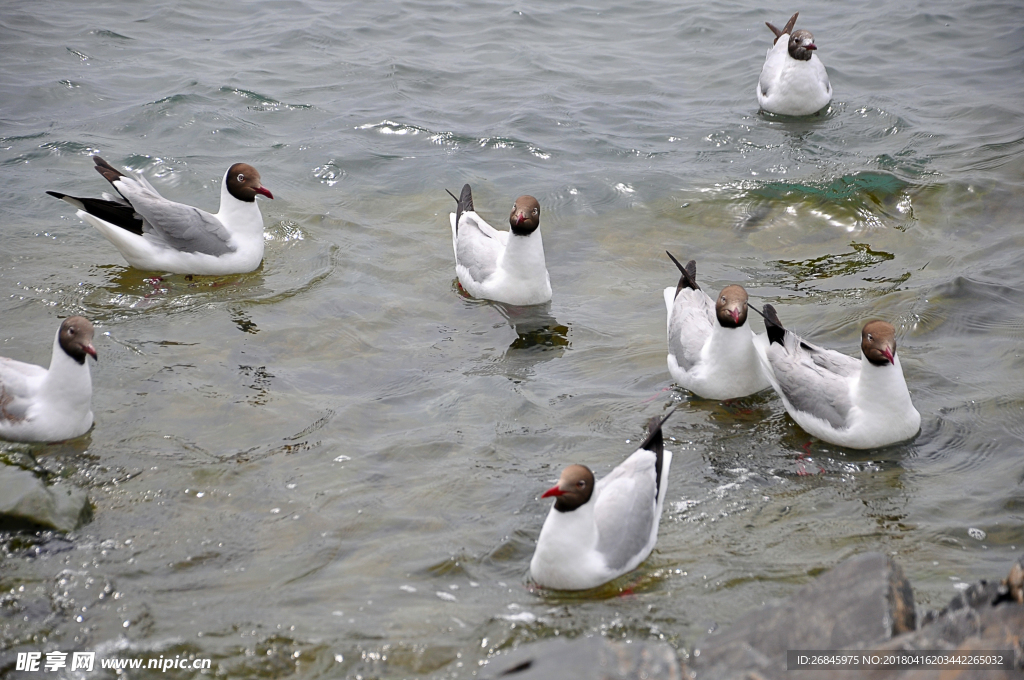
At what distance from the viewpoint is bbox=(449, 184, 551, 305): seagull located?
27.8 ft

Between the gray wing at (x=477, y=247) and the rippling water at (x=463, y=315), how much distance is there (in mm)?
334

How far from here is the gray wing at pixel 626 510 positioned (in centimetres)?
501

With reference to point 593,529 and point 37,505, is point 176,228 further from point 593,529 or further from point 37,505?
point 593,529

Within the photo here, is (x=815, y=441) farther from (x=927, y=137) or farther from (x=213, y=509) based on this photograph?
(x=927, y=137)

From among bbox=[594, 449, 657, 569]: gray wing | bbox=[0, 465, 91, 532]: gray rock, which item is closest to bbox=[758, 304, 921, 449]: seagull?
bbox=[594, 449, 657, 569]: gray wing

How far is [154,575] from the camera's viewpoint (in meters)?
4.77

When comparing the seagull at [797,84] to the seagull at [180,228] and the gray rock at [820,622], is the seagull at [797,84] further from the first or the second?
the gray rock at [820,622]

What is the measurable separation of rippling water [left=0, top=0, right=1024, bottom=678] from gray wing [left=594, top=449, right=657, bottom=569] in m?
0.19

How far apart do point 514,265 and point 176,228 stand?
10.7ft

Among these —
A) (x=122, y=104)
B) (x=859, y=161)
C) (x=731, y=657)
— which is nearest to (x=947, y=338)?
(x=859, y=161)

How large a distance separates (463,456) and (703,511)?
1630mm

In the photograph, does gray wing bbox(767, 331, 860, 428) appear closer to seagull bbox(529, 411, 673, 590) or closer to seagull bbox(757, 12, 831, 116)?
seagull bbox(529, 411, 673, 590)

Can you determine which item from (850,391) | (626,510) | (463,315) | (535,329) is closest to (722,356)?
(850,391)

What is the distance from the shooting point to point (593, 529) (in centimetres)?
499
